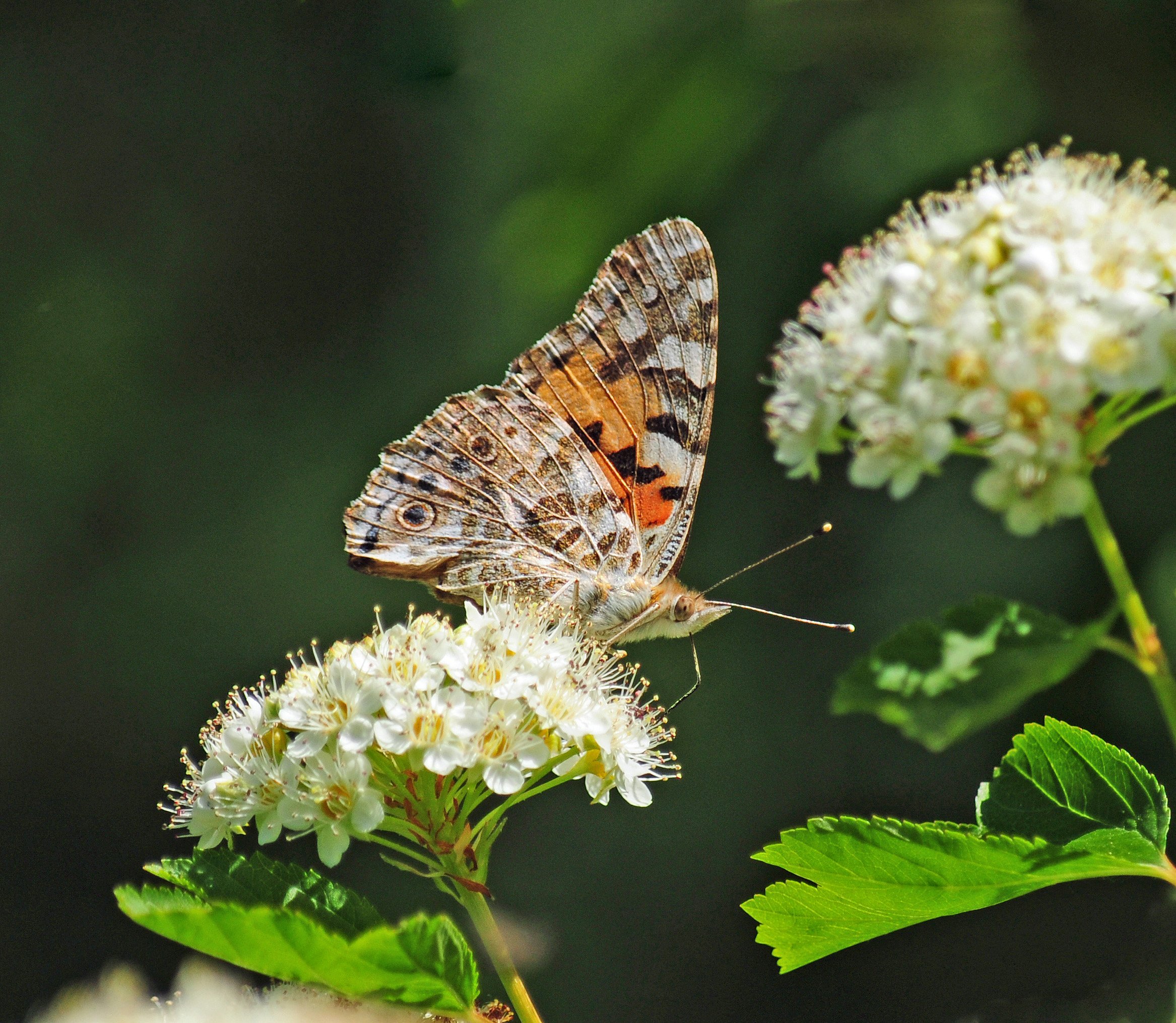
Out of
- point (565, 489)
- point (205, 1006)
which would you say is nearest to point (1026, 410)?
point (205, 1006)

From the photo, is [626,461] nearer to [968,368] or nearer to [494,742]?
[494,742]

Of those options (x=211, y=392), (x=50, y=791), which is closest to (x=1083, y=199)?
(x=211, y=392)

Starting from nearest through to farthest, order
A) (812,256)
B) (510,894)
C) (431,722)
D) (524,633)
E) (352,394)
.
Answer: (431,722) < (524,633) < (812,256) < (510,894) < (352,394)

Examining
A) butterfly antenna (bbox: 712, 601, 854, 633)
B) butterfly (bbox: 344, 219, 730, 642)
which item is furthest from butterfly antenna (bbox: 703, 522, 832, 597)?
butterfly (bbox: 344, 219, 730, 642)

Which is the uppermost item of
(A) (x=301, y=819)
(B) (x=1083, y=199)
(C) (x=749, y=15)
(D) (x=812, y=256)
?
(C) (x=749, y=15)

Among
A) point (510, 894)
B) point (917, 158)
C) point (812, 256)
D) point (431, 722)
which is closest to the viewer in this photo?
point (431, 722)

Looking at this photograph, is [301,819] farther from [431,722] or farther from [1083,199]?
[1083,199]
